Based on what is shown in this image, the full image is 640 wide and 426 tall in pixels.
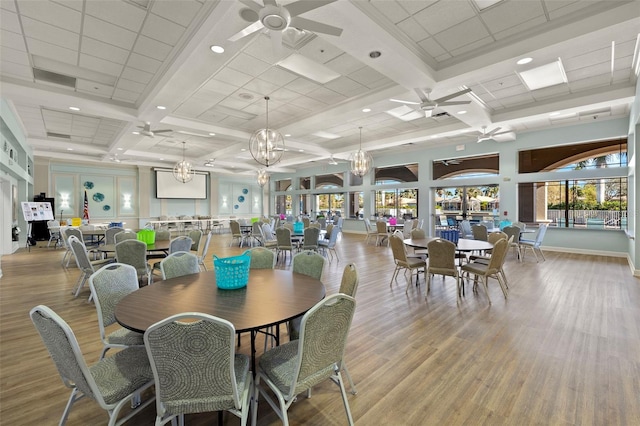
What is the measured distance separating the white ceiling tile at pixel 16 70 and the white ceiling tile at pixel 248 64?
3369 millimetres

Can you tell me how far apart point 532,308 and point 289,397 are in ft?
12.9

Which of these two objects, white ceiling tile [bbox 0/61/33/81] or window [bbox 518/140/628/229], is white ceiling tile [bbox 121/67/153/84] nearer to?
white ceiling tile [bbox 0/61/33/81]

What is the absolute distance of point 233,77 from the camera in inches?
204

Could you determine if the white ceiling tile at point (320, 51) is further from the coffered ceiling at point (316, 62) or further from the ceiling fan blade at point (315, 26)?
the ceiling fan blade at point (315, 26)

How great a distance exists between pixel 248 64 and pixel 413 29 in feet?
8.32

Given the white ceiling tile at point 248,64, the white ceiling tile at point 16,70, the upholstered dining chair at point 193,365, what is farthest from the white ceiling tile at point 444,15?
the white ceiling tile at point 16,70

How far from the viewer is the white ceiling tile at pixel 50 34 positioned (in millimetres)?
3643

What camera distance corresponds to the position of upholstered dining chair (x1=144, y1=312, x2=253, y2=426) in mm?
1310

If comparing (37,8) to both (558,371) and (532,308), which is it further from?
(532,308)

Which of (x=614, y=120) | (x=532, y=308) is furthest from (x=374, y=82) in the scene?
(x=614, y=120)

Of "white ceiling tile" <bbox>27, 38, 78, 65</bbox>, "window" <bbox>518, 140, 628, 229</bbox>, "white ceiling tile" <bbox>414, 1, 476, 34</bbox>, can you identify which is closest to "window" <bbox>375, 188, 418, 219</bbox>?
"window" <bbox>518, 140, 628, 229</bbox>

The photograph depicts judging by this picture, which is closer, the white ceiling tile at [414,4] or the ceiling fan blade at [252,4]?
the ceiling fan blade at [252,4]

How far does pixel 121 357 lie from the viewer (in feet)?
6.13

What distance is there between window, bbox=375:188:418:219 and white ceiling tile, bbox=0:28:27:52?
11248mm
